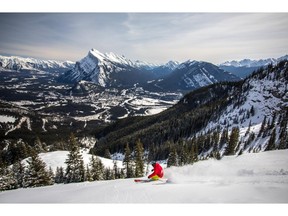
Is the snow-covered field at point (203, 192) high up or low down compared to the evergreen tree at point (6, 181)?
up

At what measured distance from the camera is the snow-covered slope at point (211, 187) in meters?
10.8

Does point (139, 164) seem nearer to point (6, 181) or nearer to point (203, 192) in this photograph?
point (6, 181)

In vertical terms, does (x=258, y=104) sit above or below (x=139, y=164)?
above

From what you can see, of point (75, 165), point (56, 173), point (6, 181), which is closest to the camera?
point (6, 181)

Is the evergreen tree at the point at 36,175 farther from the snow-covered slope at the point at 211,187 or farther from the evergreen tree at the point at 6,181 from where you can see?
the snow-covered slope at the point at 211,187

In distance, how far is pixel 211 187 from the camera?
11688 mm

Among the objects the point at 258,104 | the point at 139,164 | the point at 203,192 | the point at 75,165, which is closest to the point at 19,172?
the point at 75,165

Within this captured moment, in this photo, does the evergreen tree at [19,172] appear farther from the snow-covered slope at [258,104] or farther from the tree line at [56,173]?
the snow-covered slope at [258,104]

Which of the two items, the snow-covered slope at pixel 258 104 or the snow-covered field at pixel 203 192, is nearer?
the snow-covered field at pixel 203 192

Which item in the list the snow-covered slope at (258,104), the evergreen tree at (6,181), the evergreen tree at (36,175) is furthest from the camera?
the snow-covered slope at (258,104)

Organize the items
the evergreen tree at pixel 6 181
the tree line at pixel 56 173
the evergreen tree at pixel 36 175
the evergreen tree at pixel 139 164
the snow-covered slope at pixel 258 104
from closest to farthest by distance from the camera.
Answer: the evergreen tree at pixel 36 175 → the tree line at pixel 56 173 → the evergreen tree at pixel 6 181 → the evergreen tree at pixel 139 164 → the snow-covered slope at pixel 258 104

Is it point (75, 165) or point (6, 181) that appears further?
point (75, 165)

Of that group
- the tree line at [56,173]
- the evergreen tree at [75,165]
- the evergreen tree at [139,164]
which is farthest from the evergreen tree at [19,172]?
the evergreen tree at [139,164]
